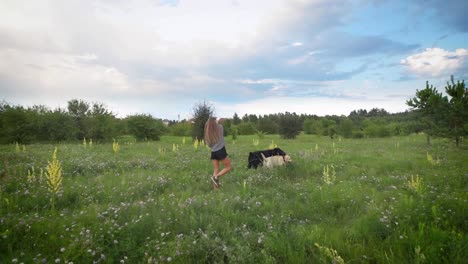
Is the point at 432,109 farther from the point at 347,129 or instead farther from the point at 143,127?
the point at 143,127

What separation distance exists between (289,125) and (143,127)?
80.3 feet

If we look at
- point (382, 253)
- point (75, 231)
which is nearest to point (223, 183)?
point (75, 231)

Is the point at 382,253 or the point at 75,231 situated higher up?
the point at 75,231

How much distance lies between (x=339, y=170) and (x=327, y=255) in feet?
23.9

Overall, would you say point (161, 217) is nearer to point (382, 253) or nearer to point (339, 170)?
point (382, 253)

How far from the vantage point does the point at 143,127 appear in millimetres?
35969

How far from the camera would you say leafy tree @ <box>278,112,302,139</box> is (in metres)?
42.2

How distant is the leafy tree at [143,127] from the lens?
3569 cm

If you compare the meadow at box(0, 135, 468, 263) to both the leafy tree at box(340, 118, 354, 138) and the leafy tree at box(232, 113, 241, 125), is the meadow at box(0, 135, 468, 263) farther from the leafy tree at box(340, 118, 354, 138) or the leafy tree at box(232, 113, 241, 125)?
the leafy tree at box(232, 113, 241, 125)

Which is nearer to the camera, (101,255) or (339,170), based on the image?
(101,255)

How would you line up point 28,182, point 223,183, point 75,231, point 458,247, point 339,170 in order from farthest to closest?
point 339,170 → point 223,183 → point 28,182 → point 75,231 → point 458,247

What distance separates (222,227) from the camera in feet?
14.8

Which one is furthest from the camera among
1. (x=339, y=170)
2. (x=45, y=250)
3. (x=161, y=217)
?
(x=339, y=170)

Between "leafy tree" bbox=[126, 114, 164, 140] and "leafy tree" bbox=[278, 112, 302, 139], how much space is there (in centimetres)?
2139
